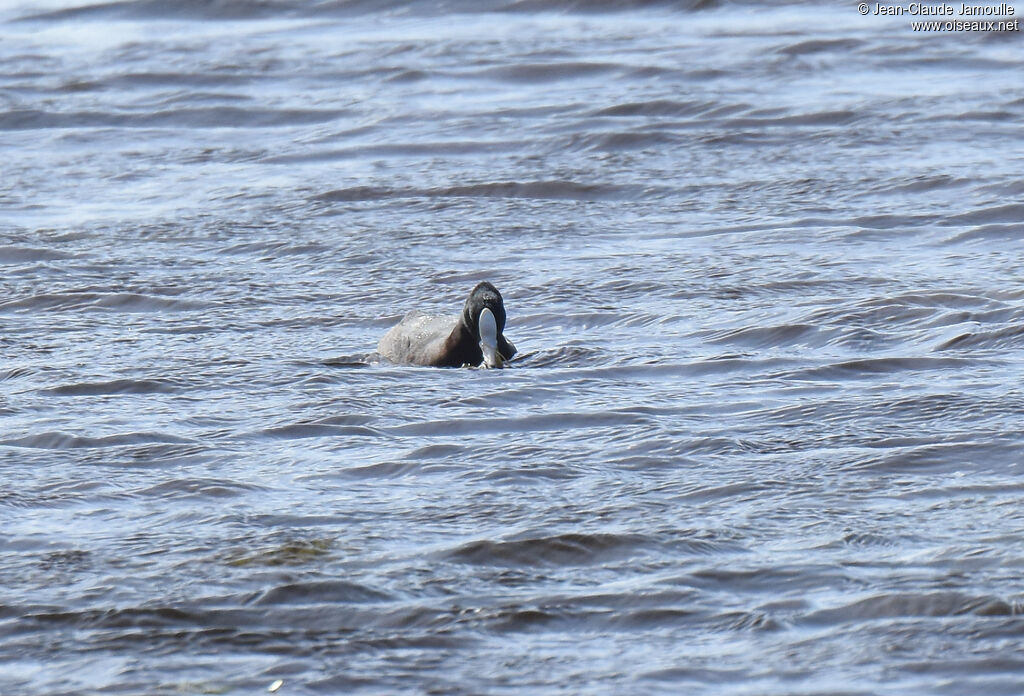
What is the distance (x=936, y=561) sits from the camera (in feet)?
21.5

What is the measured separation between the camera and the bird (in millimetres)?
10039

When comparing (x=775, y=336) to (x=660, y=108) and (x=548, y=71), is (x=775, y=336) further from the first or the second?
(x=548, y=71)

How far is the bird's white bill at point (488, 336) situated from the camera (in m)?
10.0

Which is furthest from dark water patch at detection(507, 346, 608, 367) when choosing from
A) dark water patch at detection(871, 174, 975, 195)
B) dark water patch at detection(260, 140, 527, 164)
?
dark water patch at detection(260, 140, 527, 164)

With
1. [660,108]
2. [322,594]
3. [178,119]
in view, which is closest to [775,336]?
[322,594]

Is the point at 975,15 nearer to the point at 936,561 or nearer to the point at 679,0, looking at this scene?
the point at 679,0

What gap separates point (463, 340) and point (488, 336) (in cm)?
19

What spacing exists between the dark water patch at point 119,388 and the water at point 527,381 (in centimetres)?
3

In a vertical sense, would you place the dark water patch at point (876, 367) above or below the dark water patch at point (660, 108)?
below

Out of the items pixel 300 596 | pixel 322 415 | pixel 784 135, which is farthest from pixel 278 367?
pixel 784 135

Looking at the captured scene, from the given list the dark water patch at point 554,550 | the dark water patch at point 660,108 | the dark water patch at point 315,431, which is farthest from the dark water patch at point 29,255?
the dark water patch at point 554,550

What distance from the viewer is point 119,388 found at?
9492 mm

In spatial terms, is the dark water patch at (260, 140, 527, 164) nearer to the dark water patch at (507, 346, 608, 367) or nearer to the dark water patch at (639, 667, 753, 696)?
the dark water patch at (507, 346, 608, 367)

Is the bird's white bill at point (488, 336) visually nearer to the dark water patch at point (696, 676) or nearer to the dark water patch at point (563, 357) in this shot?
the dark water patch at point (563, 357)
